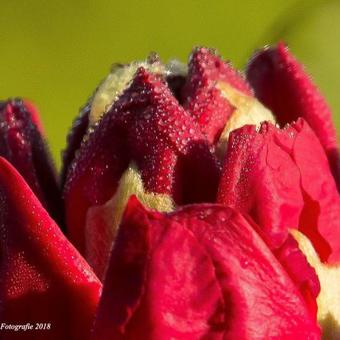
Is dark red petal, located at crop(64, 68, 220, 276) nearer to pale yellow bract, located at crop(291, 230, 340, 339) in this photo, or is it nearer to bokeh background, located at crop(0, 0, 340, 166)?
pale yellow bract, located at crop(291, 230, 340, 339)

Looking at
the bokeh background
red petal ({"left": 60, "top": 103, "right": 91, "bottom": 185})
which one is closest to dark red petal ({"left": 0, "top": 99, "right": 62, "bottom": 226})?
red petal ({"left": 60, "top": 103, "right": 91, "bottom": 185})

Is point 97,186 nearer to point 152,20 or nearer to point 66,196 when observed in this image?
point 66,196

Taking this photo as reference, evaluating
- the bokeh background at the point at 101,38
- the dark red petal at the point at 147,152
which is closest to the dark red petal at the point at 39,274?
the dark red petal at the point at 147,152

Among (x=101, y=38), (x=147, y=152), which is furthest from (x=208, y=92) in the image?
(x=101, y=38)

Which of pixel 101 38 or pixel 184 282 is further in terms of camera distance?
pixel 101 38

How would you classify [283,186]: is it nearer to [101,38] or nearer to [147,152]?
[147,152]

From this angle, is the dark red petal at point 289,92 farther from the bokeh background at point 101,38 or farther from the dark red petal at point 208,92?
the bokeh background at point 101,38
